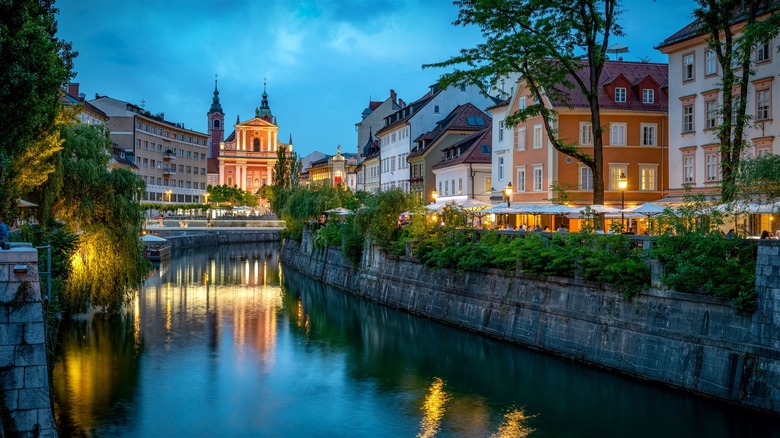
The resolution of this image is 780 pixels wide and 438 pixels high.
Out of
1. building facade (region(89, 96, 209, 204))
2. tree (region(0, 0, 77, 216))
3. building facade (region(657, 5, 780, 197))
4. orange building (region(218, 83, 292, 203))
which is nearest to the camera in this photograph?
tree (region(0, 0, 77, 216))

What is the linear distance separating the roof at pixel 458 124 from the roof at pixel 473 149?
11.9 ft

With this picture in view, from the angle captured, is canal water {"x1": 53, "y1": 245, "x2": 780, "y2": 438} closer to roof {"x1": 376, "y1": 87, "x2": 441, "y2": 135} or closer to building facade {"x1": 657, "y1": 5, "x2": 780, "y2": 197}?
building facade {"x1": 657, "y1": 5, "x2": 780, "y2": 197}

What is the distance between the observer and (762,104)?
37.2m

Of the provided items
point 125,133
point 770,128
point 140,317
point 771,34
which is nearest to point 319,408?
point 140,317

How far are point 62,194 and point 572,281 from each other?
1806 centimetres

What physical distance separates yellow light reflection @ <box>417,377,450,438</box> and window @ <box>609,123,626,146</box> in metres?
28.0

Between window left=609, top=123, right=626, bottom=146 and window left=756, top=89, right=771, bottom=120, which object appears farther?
window left=609, top=123, right=626, bottom=146

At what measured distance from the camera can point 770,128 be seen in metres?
36.8

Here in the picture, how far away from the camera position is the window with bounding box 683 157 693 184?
138 ft

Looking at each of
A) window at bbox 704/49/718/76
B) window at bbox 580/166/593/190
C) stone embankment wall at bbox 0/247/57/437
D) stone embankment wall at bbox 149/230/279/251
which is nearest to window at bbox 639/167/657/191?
window at bbox 580/166/593/190

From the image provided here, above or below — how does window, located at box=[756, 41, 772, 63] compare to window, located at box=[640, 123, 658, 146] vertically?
above

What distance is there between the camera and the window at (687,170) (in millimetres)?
41938

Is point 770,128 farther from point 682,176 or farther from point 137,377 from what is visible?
point 137,377

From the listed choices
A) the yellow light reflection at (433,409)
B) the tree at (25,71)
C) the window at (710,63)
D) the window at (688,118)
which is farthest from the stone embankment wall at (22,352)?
the window at (688,118)
